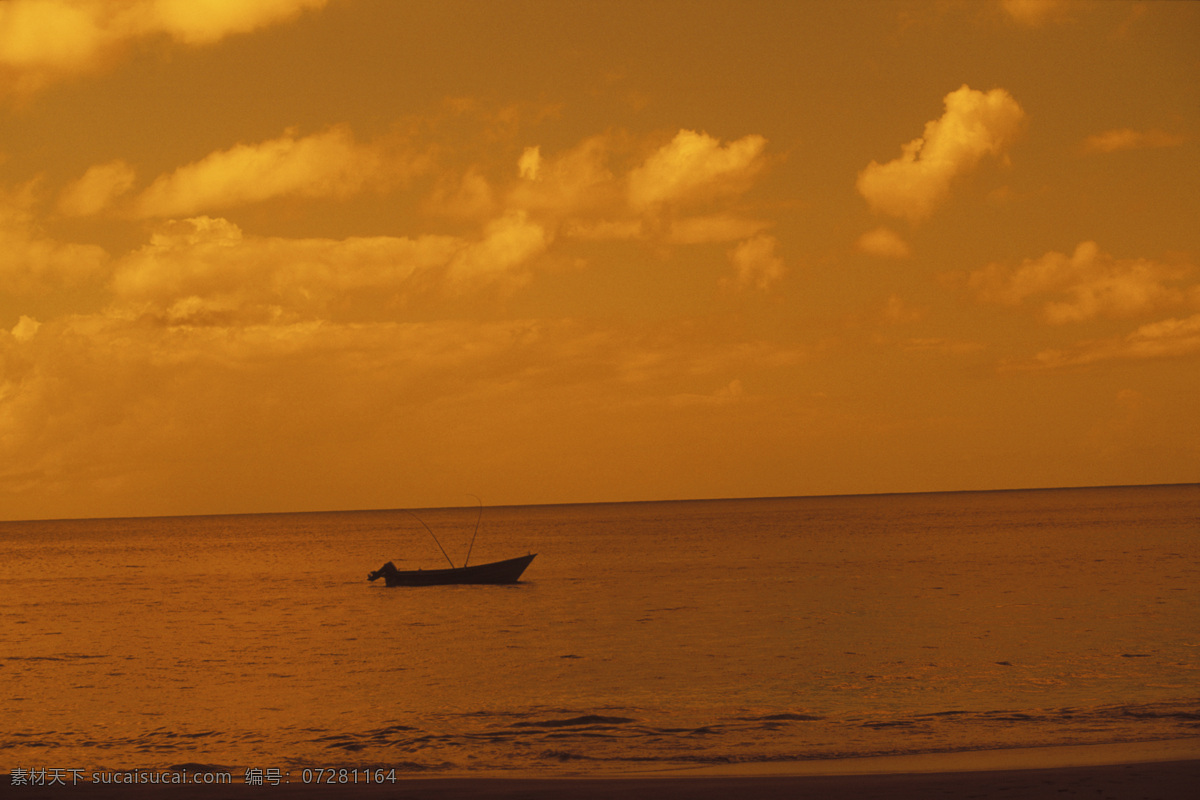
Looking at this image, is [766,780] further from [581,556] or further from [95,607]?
[581,556]

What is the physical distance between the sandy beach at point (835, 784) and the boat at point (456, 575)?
134 feet

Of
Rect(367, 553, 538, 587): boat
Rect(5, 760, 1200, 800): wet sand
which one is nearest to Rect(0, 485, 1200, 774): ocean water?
Rect(367, 553, 538, 587): boat

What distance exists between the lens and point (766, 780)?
14.4 meters

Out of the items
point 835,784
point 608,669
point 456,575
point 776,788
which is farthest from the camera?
point 456,575

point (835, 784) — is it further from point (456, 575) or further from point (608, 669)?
point (456, 575)

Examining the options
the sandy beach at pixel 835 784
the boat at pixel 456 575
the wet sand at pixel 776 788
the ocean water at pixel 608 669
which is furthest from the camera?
the boat at pixel 456 575

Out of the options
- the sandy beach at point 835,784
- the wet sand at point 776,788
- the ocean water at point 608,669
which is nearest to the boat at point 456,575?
the ocean water at point 608,669

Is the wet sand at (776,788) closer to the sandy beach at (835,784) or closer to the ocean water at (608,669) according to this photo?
the sandy beach at (835,784)

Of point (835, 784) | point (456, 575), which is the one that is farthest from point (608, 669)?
point (456, 575)

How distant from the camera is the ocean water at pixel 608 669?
18.5 meters

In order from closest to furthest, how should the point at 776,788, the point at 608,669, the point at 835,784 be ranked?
the point at 776,788 → the point at 835,784 → the point at 608,669

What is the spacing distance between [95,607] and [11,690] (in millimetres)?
29477

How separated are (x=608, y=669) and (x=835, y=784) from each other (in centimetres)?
1442

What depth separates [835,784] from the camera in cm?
1389
